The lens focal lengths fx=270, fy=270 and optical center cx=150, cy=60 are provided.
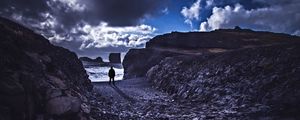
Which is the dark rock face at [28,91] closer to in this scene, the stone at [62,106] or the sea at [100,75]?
the stone at [62,106]

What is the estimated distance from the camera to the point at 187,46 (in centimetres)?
5778

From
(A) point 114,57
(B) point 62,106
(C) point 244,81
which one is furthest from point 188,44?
(A) point 114,57

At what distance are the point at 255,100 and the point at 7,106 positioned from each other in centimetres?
1269

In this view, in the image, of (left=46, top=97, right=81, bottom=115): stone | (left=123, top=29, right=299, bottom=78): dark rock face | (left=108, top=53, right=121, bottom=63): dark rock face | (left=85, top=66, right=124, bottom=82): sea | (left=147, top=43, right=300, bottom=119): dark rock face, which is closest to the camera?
(left=46, top=97, right=81, bottom=115): stone

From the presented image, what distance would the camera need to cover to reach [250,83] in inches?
683

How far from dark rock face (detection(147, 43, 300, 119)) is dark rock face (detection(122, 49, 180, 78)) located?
73.8ft

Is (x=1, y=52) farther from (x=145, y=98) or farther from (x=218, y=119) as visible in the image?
(x=145, y=98)

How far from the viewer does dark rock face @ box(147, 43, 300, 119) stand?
14.1m

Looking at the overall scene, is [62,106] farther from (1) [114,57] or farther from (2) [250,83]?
(1) [114,57]

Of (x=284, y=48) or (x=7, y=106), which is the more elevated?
(x=284, y=48)

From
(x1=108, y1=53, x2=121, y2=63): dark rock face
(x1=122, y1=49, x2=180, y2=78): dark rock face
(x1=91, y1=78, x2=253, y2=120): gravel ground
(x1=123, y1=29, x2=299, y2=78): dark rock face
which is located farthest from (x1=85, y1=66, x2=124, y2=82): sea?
(x1=108, y1=53, x2=121, y2=63): dark rock face

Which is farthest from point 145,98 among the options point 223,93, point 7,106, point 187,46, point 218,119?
point 187,46

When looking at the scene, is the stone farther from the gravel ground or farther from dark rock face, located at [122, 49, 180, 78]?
dark rock face, located at [122, 49, 180, 78]

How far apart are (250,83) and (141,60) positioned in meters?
38.3
